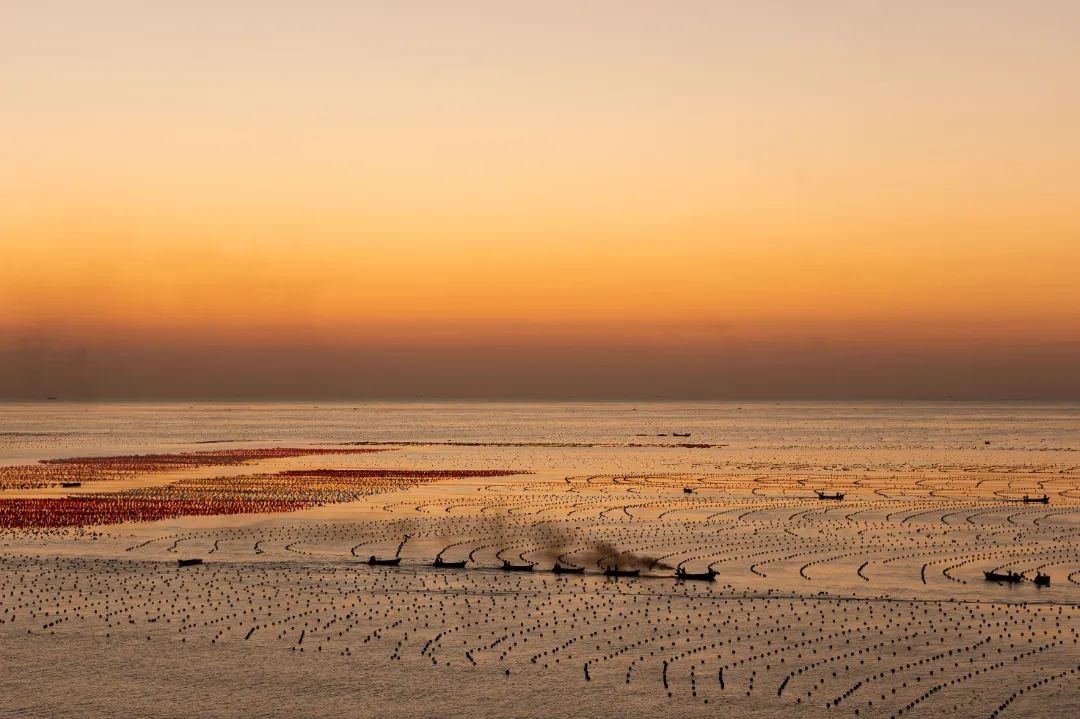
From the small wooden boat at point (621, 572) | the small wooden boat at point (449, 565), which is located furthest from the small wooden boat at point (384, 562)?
the small wooden boat at point (621, 572)

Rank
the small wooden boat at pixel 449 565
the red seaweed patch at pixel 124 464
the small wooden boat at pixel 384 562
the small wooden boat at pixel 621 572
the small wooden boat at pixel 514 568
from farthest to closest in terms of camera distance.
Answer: the red seaweed patch at pixel 124 464 < the small wooden boat at pixel 384 562 < the small wooden boat at pixel 449 565 < the small wooden boat at pixel 514 568 < the small wooden boat at pixel 621 572

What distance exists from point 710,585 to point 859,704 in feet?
50.0

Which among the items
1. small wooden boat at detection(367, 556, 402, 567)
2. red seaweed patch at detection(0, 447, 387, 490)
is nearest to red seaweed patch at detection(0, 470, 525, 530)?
red seaweed patch at detection(0, 447, 387, 490)

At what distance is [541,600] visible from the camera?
38.7 metres

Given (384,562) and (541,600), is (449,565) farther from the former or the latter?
(541,600)

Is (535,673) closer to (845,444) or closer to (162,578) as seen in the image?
(162,578)

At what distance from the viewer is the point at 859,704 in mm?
26406

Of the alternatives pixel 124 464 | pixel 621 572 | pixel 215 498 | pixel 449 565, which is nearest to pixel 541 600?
pixel 621 572

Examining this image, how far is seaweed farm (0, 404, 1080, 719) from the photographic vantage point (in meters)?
27.3

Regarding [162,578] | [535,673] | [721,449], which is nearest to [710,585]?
[535,673]

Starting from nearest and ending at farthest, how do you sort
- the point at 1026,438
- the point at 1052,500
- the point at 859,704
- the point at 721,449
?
the point at 859,704
the point at 1052,500
the point at 721,449
the point at 1026,438

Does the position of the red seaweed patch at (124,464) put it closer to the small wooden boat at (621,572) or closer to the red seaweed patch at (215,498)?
the red seaweed patch at (215,498)

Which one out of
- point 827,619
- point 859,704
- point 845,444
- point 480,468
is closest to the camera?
point 859,704

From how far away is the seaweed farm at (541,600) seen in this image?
27344mm
